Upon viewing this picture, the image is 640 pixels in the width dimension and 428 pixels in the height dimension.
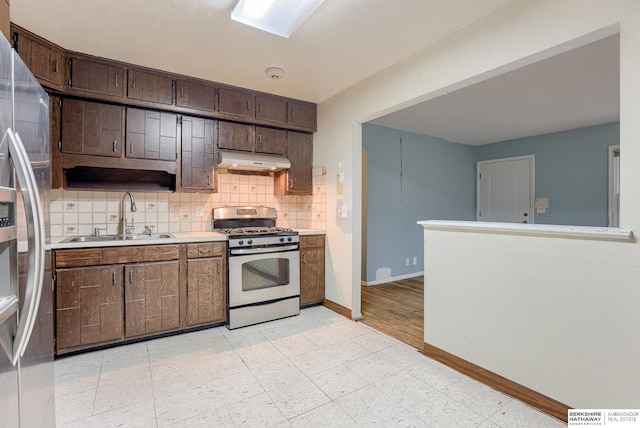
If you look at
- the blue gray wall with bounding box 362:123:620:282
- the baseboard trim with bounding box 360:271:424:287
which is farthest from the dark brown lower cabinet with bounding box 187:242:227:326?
the blue gray wall with bounding box 362:123:620:282

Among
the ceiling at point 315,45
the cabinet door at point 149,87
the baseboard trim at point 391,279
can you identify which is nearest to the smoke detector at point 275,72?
the ceiling at point 315,45

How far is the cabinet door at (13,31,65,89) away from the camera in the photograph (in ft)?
6.98

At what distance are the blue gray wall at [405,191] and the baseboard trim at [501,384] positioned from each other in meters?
2.17

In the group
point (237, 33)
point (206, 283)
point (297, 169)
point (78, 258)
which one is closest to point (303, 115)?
point (297, 169)

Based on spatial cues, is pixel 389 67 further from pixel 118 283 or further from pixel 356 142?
pixel 118 283

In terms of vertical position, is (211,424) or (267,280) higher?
(267,280)

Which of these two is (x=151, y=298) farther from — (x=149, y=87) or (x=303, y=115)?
(x=303, y=115)

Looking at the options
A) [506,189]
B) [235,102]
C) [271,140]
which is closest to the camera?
[235,102]

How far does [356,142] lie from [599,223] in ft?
13.1

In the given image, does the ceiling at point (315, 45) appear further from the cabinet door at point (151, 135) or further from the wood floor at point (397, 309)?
the wood floor at point (397, 309)

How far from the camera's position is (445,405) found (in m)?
1.80

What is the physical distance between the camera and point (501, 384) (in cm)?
193

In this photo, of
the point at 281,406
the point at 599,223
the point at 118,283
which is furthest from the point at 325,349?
the point at 599,223

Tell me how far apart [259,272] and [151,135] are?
5.37ft
